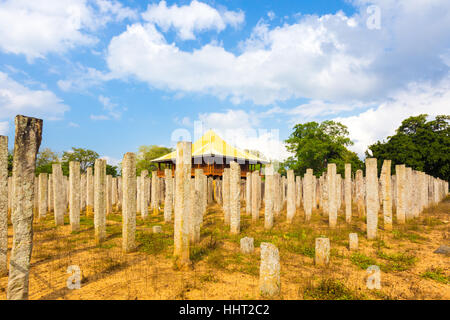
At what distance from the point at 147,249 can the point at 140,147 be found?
163 feet

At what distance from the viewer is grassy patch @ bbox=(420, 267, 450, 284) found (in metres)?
5.53

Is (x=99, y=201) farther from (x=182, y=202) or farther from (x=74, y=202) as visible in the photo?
(x=182, y=202)

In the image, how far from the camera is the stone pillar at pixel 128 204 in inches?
261

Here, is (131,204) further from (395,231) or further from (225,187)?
(395,231)

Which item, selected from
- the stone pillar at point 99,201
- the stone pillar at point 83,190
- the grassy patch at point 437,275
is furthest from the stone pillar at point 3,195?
the grassy patch at point 437,275

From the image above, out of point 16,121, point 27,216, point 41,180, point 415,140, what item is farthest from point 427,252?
point 415,140

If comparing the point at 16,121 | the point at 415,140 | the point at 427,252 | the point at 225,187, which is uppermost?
the point at 415,140

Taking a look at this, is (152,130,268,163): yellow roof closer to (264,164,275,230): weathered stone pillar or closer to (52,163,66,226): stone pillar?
(52,163,66,226): stone pillar

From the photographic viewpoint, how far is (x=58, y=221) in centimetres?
1032

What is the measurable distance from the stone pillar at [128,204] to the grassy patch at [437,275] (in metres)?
7.25

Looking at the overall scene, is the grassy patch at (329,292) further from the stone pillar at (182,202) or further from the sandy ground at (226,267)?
the stone pillar at (182,202)

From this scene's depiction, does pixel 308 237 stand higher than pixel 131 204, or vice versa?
pixel 131 204

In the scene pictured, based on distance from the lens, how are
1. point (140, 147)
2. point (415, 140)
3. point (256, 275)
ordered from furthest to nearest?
point (140, 147) → point (415, 140) → point (256, 275)

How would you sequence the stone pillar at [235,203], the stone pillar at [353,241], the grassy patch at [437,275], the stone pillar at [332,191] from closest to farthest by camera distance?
the grassy patch at [437,275]
the stone pillar at [353,241]
the stone pillar at [235,203]
the stone pillar at [332,191]
